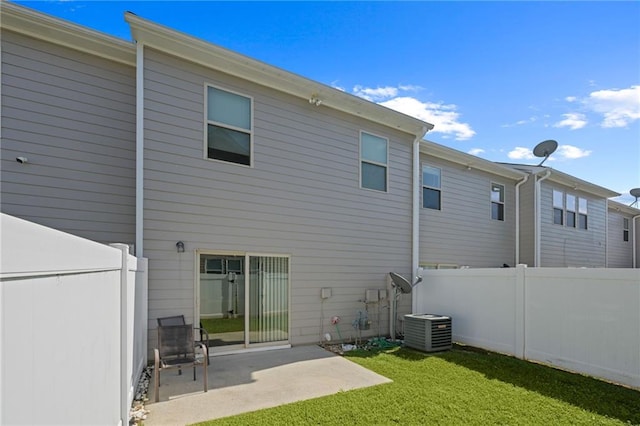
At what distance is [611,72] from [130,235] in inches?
387

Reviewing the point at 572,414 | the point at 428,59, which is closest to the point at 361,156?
the point at 428,59

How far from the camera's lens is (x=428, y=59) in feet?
28.8

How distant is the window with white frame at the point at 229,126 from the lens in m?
6.31

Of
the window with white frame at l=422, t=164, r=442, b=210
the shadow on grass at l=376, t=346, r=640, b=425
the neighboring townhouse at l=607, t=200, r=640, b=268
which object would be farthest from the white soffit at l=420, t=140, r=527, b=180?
the neighboring townhouse at l=607, t=200, r=640, b=268

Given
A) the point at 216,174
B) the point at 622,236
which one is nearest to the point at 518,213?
the point at 622,236

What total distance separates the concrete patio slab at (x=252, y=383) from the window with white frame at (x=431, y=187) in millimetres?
5297

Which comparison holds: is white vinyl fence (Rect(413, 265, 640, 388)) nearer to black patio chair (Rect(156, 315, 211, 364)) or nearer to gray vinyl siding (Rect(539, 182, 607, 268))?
black patio chair (Rect(156, 315, 211, 364))

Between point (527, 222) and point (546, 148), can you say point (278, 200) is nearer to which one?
point (527, 222)

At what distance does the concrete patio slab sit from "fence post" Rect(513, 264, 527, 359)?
294 cm

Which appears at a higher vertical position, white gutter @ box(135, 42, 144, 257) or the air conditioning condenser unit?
white gutter @ box(135, 42, 144, 257)

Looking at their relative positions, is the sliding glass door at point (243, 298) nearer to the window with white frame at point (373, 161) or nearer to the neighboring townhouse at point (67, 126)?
the neighboring townhouse at point (67, 126)

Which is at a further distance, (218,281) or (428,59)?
(428,59)

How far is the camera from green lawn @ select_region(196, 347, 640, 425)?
12.5ft

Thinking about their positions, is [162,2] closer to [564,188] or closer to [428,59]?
[428,59]
